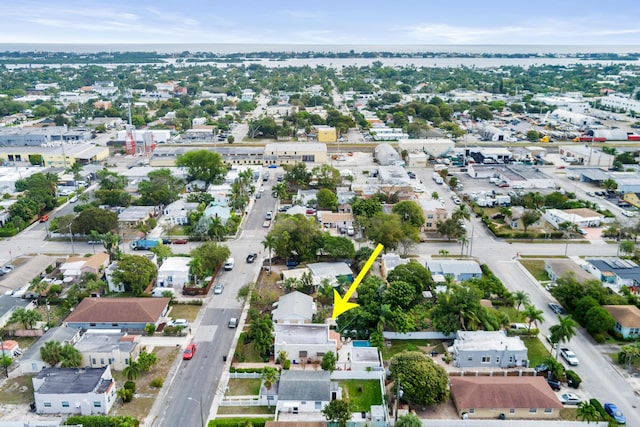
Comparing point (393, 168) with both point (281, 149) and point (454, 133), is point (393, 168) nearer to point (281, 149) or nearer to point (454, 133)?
point (281, 149)

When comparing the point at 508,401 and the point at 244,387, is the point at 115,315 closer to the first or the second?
the point at 244,387

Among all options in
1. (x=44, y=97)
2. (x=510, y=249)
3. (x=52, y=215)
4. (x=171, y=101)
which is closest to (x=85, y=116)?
(x=171, y=101)

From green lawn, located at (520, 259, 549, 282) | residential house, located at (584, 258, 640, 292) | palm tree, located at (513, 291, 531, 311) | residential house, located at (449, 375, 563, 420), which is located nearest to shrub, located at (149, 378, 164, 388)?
residential house, located at (449, 375, 563, 420)

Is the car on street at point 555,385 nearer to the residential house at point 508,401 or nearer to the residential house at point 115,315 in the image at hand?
the residential house at point 508,401

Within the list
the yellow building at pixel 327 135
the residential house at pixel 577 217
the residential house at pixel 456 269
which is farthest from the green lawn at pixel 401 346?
the yellow building at pixel 327 135

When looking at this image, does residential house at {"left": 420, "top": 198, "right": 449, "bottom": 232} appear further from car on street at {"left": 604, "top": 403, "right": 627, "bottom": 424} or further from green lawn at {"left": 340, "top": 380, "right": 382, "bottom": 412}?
car on street at {"left": 604, "top": 403, "right": 627, "bottom": 424}
